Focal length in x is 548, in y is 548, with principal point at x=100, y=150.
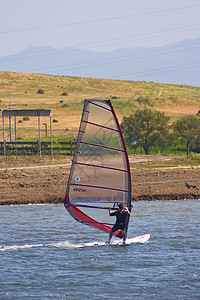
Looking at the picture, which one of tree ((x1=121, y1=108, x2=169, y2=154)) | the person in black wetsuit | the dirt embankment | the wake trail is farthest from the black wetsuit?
tree ((x1=121, y1=108, x2=169, y2=154))

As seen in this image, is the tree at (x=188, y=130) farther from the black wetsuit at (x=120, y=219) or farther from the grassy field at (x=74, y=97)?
the black wetsuit at (x=120, y=219)

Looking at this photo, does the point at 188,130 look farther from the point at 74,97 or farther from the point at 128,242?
the point at 74,97

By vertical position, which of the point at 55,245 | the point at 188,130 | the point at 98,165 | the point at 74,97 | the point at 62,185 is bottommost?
the point at 55,245

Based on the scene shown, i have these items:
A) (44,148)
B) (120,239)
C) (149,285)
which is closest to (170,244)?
(120,239)

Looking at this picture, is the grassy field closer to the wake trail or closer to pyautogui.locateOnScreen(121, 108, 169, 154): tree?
pyautogui.locateOnScreen(121, 108, 169, 154): tree

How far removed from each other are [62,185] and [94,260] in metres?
12.5

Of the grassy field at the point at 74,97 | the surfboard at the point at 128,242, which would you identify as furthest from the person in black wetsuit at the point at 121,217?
the grassy field at the point at 74,97

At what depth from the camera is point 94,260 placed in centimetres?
1533

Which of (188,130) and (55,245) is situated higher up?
(188,130)

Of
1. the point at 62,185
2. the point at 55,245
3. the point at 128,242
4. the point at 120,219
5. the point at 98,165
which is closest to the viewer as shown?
the point at 98,165

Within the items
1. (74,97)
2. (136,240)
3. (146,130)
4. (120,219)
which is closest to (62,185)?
(136,240)

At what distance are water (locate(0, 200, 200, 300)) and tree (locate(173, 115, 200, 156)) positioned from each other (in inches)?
869

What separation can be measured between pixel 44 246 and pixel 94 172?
9.37 ft

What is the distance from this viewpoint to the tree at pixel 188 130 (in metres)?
44.2
